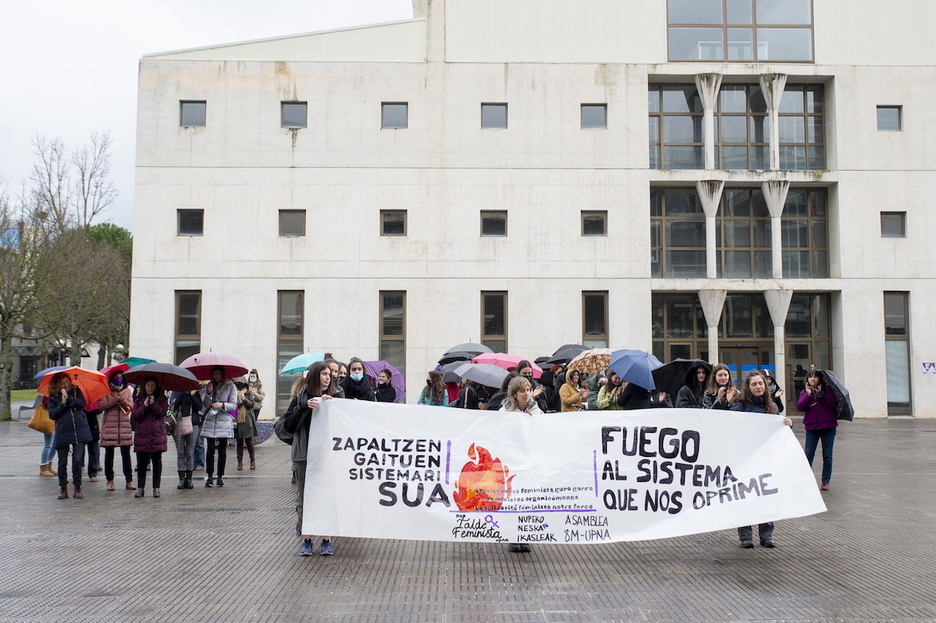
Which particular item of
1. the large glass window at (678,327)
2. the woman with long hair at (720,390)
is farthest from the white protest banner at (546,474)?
the large glass window at (678,327)

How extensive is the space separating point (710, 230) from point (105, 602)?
26.3m

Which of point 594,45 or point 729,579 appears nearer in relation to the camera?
point 729,579

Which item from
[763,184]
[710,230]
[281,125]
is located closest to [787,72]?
[763,184]

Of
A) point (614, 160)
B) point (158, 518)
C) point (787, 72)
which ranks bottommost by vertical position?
point (158, 518)

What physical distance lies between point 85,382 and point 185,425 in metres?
1.71

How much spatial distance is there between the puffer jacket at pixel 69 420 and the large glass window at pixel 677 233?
71.9 ft

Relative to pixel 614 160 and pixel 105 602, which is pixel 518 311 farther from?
pixel 105 602

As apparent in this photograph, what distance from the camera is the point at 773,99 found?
29672 mm

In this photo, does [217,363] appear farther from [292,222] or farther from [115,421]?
[292,222]

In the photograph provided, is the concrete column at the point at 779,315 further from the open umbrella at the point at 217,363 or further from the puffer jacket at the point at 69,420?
the puffer jacket at the point at 69,420

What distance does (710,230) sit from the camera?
97.1ft

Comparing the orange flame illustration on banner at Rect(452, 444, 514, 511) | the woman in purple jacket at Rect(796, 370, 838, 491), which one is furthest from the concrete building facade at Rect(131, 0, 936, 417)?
the orange flame illustration on banner at Rect(452, 444, 514, 511)

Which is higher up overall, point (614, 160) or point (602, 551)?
point (614, 160)

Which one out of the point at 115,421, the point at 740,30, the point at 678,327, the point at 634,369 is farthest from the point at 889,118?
the point at 115,421
